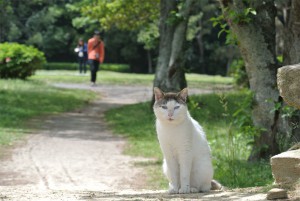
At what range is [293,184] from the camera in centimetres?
661

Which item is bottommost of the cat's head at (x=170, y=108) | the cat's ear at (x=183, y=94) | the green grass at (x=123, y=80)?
the green grass at (x=123, y=80)

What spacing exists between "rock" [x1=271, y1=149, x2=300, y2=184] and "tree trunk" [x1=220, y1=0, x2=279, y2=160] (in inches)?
130

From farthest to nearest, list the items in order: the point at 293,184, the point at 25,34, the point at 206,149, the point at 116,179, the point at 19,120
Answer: the point at 25,34, the point at 19,120, the point at 116,179, the point at 206,149, the point at 293,184

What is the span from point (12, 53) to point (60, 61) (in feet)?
103

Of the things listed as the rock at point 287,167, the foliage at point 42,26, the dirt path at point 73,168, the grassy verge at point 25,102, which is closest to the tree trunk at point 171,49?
the dirt path at point 73,168

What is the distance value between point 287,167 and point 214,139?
6603 mm

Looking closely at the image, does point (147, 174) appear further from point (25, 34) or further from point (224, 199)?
point (25, 34)

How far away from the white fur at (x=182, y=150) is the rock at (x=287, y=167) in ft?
2.98

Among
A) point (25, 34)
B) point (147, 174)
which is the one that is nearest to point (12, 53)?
point (147, 174)

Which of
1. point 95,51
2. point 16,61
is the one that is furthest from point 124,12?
point 16,61

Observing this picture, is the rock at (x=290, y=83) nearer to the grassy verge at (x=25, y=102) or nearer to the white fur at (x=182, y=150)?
the white fur at (x=182, y=150)

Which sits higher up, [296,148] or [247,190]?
[296,148]

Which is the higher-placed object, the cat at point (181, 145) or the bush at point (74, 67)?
the cat at point (181, 145)

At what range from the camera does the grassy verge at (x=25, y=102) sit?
1616cm
